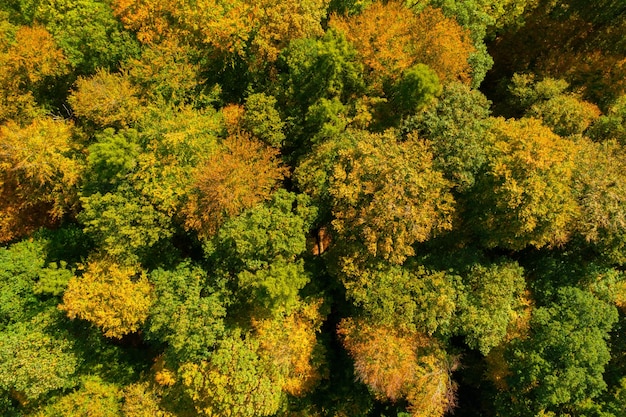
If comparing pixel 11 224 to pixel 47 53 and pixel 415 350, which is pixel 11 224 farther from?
pixel 415 350

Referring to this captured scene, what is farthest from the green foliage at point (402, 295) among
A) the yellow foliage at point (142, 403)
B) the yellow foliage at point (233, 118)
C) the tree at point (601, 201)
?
the yellow foliage at point (142, 403)

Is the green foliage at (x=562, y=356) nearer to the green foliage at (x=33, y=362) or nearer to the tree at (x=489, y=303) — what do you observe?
the tree at (x=489, y=303)

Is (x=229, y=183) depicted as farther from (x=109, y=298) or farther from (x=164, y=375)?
(x=164, y=375)

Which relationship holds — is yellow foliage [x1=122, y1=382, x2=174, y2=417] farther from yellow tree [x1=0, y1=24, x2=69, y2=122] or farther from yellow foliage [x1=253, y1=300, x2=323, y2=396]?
yellow tree [x1=0, y1=24, x2=69, y2=122]

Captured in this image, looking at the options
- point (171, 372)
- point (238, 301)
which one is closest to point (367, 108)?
point (238, 301)

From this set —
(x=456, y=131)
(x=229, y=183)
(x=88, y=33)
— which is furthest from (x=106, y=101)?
(x=456, y=131)

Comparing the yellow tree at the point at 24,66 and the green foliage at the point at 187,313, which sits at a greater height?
the yellow tree at the point at 24,66
